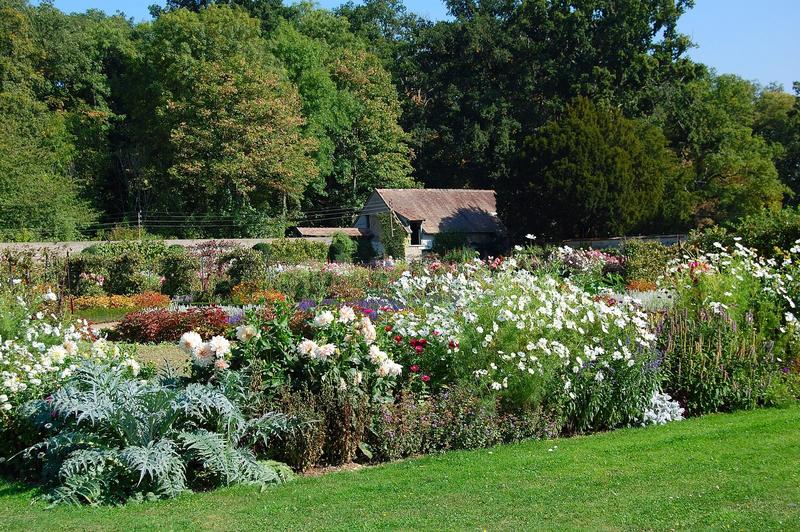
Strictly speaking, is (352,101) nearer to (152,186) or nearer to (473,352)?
(152,186)

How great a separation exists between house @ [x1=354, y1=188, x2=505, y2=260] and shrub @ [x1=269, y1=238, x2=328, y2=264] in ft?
15.0

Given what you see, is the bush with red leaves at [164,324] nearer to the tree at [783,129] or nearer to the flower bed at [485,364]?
the flower bed at [485,364]

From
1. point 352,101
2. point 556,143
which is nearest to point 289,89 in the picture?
point 352,101

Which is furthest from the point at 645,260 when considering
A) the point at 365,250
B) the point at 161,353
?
the point at 365,250

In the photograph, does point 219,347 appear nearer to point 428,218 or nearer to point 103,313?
point 103,313

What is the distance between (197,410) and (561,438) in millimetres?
A: 3606

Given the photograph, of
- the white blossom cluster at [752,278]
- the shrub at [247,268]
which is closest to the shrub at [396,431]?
the white blossom cluster at [752,278]

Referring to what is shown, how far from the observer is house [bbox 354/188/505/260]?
43.0 m

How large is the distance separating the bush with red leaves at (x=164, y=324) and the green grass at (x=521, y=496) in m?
8.48

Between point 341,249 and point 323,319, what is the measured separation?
34.7 meters

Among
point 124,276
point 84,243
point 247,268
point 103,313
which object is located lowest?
point 103,313

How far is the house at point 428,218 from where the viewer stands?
43.0 metres

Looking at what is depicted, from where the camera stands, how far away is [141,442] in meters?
5.81

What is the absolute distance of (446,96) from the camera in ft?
167
